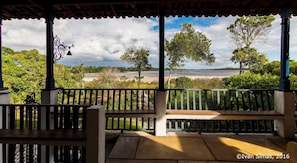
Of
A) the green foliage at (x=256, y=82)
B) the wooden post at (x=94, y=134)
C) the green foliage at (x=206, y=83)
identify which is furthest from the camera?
the green foliage at (x=206, y=83)

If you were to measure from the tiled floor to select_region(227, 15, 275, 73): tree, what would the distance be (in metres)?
10.1

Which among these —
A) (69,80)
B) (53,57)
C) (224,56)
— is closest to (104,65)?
(69,80)

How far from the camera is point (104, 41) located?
21.1 m

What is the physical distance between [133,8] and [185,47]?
32.7 feet

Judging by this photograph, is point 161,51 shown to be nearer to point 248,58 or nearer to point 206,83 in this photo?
point 248,58

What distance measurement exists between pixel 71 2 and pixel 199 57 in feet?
38.8

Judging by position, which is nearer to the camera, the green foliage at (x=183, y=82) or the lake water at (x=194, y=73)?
the green foliage at (x=183, y=82)

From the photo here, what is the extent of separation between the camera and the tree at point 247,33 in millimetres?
13219

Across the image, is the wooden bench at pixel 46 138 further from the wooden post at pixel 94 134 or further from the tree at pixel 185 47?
the tree at pixel 185 47

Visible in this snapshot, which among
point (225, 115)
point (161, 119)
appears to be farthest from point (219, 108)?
point (161, 119)

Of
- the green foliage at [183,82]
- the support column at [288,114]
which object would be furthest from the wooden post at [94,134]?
the green foliage at [183,82]

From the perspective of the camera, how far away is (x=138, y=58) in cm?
1535

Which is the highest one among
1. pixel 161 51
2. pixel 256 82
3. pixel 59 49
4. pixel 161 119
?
pixel 59 49

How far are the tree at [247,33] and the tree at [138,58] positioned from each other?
5.77 m
